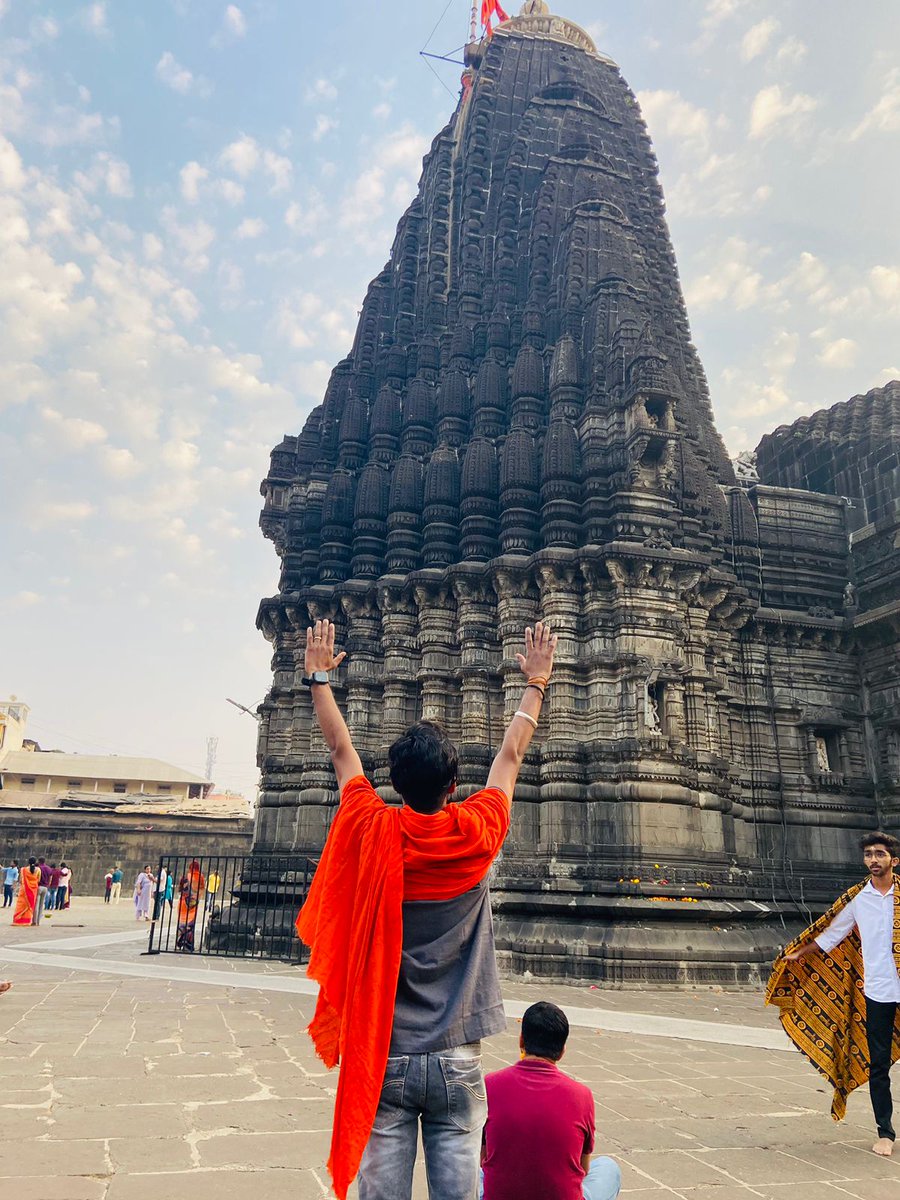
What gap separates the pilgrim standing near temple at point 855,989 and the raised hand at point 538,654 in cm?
340

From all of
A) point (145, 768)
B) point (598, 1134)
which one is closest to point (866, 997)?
point (598, 1134)

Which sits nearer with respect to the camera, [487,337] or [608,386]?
[608,386]

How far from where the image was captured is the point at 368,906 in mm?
2561

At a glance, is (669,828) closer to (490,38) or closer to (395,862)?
(395,862)

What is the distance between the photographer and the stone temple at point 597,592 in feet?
46.5

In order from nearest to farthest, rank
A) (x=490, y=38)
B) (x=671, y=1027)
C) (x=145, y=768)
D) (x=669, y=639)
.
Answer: (x=671, y=1027) → (x=669, y=639) → (x=490, y=38) → (x=145, y=768)

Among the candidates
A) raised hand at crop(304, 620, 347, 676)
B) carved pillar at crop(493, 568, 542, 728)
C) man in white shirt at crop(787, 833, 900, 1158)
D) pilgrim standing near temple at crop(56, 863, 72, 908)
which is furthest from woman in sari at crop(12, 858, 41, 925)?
raised hand at crop(304, 620, 347, 676)

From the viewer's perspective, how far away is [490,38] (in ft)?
95.8

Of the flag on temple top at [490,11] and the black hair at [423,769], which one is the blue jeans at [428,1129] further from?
the flag on temple top at [490,11]

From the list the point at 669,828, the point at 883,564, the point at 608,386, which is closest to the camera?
the point at 669,828

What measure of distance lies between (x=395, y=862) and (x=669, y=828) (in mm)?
12412

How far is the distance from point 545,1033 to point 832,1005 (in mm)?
3986

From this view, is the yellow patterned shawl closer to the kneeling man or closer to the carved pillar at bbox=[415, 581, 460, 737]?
the kneeling man

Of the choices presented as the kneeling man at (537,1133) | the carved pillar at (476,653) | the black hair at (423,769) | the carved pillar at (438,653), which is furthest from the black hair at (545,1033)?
the carved pillar at (438,653)
